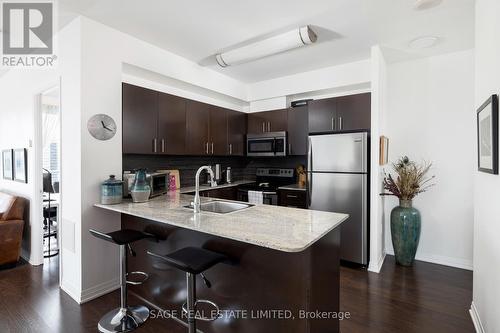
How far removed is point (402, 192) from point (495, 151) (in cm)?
177

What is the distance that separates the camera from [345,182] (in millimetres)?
3299

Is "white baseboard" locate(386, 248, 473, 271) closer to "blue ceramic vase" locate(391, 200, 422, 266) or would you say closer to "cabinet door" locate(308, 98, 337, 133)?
"blue ceramic vase" locate(391, 200, 422, 266)

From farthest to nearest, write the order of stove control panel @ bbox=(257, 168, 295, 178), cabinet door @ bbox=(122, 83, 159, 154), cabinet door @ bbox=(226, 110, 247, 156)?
stove control panel @ bbox=(257, 168, 295, 178) → cabinet door @ bbox=(226, 110, 247, 156) → cabinet door @ bbox=(122, 83, 159, 154)

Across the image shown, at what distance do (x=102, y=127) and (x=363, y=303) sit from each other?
305 centimetres

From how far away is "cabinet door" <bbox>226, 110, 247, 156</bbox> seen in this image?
4238 millimetres

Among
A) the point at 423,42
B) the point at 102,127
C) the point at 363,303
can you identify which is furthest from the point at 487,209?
the point at 102,127

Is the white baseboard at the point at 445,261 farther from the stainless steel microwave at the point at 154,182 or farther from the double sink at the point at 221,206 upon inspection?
the stainless steel microwave at the point at 154,182

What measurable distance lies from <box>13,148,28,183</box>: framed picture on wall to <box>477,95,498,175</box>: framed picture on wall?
16.4 ft

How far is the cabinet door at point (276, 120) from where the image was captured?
13.6ft

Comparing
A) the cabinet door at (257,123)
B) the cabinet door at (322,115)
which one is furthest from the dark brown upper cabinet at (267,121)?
the cabinet door at (322,115)

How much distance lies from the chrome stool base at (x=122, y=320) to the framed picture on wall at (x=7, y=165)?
128 inches

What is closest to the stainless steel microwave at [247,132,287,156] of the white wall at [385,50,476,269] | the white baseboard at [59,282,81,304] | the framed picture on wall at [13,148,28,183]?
the white wall at [385,50,476,269]

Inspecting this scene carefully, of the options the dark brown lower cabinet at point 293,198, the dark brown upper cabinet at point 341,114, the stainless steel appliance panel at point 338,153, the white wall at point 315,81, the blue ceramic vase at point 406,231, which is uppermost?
the white wall at point 315,81

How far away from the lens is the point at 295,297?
151 centimetres
